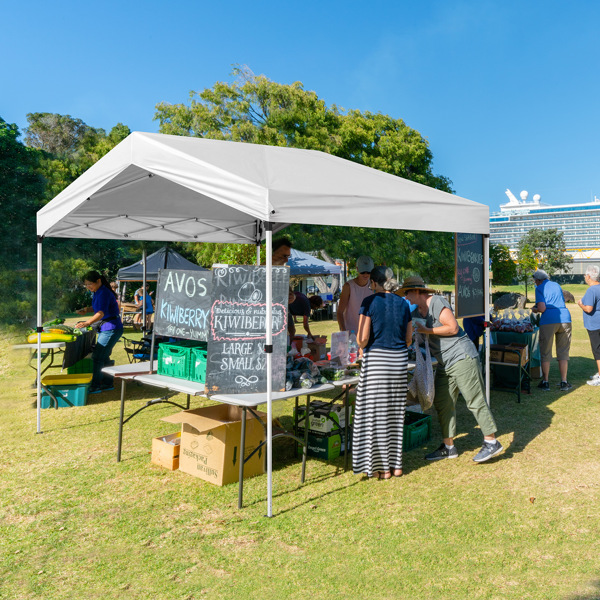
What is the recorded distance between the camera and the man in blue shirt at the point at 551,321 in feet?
25.5

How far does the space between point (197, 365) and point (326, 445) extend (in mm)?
1420

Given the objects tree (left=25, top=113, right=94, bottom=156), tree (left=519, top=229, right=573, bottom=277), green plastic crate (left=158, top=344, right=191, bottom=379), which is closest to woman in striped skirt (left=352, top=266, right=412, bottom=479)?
green plastic crate (left=158, top=344, right=191, bottom=379)

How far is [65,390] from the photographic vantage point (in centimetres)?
702

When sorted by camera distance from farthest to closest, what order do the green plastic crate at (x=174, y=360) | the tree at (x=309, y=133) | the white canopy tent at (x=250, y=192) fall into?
the tree at (x=309, y=133), the green plastic crate at (x=174, y=360), the white canopy tent at (x=250, y=192)

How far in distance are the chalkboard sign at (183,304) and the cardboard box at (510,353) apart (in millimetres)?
4906

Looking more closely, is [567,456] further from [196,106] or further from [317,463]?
[196,106]

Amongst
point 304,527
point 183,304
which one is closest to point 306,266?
point 183,304

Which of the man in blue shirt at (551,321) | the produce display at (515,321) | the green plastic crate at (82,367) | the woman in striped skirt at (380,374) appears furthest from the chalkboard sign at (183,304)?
the man in blue shirt at (551,321)

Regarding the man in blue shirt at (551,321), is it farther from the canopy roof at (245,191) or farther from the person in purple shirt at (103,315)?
the person in purple shirt at (103,315)

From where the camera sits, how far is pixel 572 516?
373 cm

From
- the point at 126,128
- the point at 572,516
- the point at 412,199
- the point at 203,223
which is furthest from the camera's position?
the point at 126,128

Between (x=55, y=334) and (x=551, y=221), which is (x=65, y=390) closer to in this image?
(x=55, y=334)

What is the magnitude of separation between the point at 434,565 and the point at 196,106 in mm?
24472

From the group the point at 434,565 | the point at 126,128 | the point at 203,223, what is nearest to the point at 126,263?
the point at 126,128
